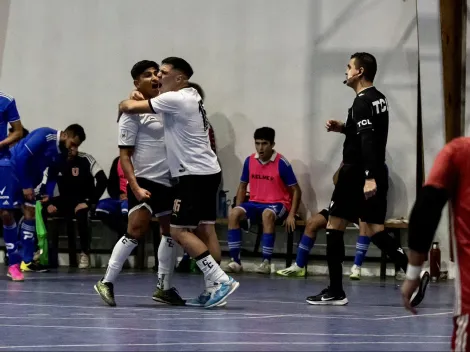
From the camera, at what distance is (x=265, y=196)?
37.6 feet

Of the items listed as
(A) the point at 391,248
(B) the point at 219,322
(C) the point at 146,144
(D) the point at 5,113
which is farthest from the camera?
(D) the point at 5,113

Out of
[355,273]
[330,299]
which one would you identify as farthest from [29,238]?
[330,299]

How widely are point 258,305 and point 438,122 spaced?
419 centimetres

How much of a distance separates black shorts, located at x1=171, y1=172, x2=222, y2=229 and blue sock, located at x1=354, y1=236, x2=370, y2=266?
12.9 ft

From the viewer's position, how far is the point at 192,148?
22.9ft

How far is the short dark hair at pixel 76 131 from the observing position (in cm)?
1162

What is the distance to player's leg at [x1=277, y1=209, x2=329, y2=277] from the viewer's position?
10875 millimetres

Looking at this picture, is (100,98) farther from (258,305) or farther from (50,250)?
(258,305)

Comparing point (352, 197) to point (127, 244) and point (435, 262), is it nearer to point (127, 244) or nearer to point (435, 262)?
point (127, 244)

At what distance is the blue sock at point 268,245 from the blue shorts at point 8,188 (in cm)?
284

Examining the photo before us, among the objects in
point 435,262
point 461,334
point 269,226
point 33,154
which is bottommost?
point 435,262

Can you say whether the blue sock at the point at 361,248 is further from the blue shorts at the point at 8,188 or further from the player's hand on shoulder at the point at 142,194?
the player's hand on shoulder at the point at 142,194

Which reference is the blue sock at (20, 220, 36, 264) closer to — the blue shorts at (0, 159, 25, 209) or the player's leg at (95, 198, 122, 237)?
the player's leg at (95, 198, 122, 237)

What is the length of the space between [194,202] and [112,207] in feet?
16.4
